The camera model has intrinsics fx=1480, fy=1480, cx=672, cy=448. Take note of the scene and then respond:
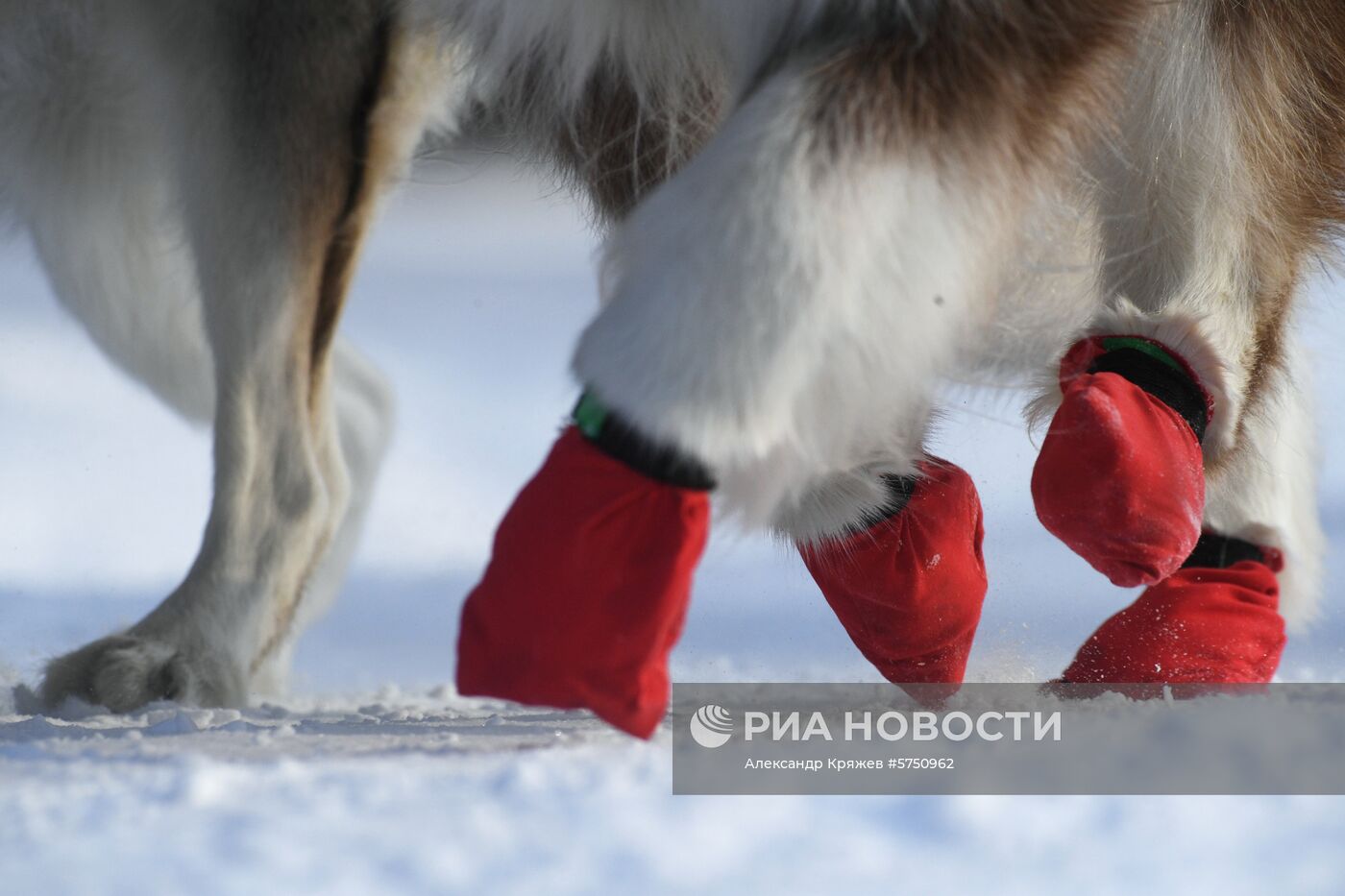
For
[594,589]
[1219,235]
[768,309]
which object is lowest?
[594,589]

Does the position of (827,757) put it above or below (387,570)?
below

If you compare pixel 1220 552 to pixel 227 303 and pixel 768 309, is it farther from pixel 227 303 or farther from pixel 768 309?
pixel 227 303

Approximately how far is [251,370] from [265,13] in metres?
0.32

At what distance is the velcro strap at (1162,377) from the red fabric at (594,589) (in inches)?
18.8

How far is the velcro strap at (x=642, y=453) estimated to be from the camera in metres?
0.69

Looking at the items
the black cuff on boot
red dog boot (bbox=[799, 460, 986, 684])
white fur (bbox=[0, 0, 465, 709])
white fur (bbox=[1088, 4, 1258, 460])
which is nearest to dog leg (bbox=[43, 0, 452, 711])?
white fur (bbox=[0, 0, 465, 709])

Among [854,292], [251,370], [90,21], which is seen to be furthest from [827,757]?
[90,21]

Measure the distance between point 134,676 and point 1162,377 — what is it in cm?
88

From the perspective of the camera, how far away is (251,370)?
1.38 meters

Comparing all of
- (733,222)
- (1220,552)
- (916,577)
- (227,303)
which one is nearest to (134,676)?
(227,303)

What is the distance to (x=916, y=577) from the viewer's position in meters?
1.10

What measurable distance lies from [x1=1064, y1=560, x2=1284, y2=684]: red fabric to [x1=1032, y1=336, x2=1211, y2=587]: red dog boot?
0.15 meters

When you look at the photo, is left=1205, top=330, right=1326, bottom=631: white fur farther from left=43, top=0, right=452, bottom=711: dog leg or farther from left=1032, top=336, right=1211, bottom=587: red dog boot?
left=43, top=0, right=452, bottom=711: dog leg

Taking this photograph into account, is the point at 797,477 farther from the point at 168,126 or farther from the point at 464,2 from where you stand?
the point at 168,126
